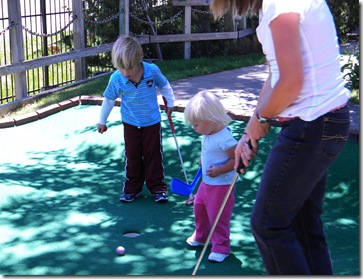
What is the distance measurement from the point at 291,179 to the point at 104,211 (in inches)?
113

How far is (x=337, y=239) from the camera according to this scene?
4969mm

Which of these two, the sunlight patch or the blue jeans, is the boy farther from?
the blue jeans

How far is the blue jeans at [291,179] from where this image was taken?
2.86 metres

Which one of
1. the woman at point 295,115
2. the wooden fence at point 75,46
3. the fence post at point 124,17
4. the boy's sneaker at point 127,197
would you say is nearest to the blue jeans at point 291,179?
the woman at point 295,115

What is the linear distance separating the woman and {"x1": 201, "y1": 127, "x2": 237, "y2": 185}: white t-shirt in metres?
1.39

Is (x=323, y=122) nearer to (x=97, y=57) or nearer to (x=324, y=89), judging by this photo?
(x=324, y=89)

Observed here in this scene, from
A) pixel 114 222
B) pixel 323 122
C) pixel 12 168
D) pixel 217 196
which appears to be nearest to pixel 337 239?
pixel 217 196

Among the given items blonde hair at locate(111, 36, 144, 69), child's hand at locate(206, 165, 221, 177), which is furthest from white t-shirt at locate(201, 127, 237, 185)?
blonde hair at locate(111, 36, 144, 69)

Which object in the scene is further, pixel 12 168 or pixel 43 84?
pixel 43 84

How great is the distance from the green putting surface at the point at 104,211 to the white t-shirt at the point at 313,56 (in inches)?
65.9

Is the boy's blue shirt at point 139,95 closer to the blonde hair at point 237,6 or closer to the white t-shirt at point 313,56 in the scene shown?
the blonde hair at point 237,6

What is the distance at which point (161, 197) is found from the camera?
568 centimetres

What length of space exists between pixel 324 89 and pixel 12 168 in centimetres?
434

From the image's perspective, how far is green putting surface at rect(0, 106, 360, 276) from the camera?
4426 millimetres
